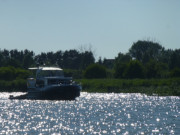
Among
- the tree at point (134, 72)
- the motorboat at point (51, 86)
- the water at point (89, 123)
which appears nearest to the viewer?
the water at point (89, 123)

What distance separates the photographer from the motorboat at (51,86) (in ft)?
283

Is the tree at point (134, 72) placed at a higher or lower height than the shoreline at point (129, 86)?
higher

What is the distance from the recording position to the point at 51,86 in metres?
86.4

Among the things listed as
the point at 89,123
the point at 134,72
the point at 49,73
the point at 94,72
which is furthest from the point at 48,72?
the point at 94,72

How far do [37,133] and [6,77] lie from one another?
387 feet

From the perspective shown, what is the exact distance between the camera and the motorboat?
86.2 meters

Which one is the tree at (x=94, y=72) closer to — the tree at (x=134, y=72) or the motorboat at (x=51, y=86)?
the tree at (x=134, y=72)

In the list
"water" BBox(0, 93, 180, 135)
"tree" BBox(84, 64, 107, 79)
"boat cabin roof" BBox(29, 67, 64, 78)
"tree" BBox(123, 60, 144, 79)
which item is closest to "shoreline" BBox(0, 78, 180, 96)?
"tree" BBox(123, 60, 144, 79)

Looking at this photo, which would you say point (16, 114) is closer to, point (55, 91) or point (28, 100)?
point (55, 91)

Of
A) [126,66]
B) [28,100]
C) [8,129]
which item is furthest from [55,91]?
[126,66]

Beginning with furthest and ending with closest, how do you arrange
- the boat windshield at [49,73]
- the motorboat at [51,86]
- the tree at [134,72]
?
the tree at [134,72] → the boat windshield at [49,73] → the motorboat at [51,86]

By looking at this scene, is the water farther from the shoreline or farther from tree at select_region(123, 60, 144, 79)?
tree at select_region(123, 60, 144, 79)

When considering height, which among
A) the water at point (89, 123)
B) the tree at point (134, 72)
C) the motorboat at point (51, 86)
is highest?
the tree at point (134, 72)

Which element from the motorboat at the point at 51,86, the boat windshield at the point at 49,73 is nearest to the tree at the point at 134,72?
the boat windshield at the point at 49,73
